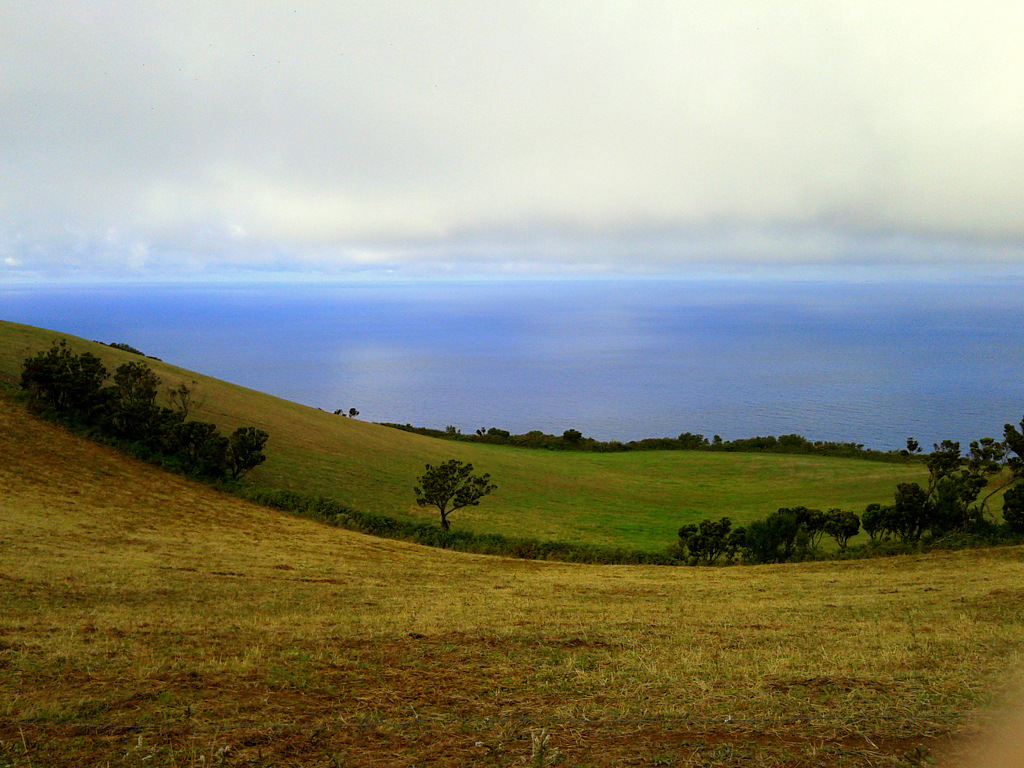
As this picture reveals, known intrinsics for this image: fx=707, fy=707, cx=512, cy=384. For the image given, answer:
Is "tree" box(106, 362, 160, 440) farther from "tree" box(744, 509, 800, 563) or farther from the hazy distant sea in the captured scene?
the hazy distant sea

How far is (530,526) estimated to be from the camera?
105 feet

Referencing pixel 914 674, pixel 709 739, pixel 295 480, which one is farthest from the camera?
pixel 295 480

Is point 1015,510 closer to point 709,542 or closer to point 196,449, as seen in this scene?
point 709,542

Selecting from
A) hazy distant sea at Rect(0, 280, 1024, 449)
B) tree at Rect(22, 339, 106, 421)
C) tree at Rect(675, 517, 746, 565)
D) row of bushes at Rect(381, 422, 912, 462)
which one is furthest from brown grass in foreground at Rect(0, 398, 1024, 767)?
hazy distant sea at Rect(0, 280, 1024, 449)

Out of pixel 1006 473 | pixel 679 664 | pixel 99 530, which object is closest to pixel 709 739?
pixel 679 664

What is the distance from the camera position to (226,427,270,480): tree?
103ft

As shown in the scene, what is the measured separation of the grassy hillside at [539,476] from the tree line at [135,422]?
2.35 m

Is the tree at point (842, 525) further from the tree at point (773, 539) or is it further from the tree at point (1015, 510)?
the tree at point (1015, 510)

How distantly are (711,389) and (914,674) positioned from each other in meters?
122

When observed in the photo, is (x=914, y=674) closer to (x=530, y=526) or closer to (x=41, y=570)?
(x=41, y=570)

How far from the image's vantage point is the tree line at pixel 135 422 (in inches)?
1237

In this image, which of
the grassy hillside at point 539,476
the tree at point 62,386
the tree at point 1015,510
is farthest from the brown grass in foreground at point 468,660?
the tree at point 62,386

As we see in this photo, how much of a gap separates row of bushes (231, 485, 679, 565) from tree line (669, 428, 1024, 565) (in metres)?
1.83

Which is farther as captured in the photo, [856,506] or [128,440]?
[856,506]
